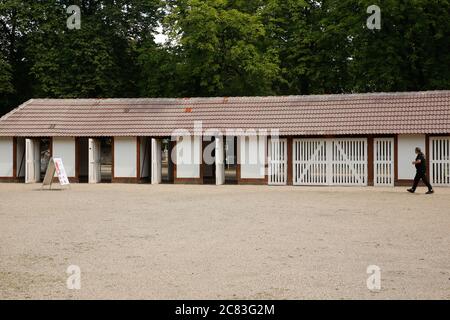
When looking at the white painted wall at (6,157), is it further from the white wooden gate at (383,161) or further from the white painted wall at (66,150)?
the white wooden gate at (383,161)

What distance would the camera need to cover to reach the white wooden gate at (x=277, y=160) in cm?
3012

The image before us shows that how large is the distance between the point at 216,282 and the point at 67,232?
5.48 m

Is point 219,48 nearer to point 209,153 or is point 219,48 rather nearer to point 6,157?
point 209,153

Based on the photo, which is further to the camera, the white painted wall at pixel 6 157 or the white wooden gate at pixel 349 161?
the white painted wall at pixel 6 157

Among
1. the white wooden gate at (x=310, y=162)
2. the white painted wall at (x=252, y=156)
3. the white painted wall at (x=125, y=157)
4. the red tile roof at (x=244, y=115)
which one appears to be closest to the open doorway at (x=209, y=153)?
the red tile roof at (x=244, y=115)

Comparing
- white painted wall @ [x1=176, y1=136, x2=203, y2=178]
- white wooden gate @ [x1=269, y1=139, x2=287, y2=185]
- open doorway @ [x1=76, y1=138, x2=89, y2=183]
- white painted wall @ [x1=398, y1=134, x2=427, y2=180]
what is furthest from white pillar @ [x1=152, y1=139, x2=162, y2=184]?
white painted wall @ [x1=398, y1=134, x2=427, y2=180]

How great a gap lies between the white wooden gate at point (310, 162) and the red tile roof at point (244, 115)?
699mm

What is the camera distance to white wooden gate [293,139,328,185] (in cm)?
2962

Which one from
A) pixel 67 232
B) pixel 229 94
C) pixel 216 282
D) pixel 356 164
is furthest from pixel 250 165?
pixel 216 282

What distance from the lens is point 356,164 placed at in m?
29.2

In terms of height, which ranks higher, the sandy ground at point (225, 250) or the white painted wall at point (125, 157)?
the white painted wall at point (125, 157)

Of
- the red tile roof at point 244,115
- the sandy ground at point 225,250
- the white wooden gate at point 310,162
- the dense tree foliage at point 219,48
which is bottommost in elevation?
the sandy ground at point 225,250

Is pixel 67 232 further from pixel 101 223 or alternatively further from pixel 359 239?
pixel 359 239

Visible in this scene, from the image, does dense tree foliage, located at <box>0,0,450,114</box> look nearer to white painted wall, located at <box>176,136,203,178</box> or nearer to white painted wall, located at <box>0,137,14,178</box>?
white painted wall, located at <box>176,136,203,178</box>
